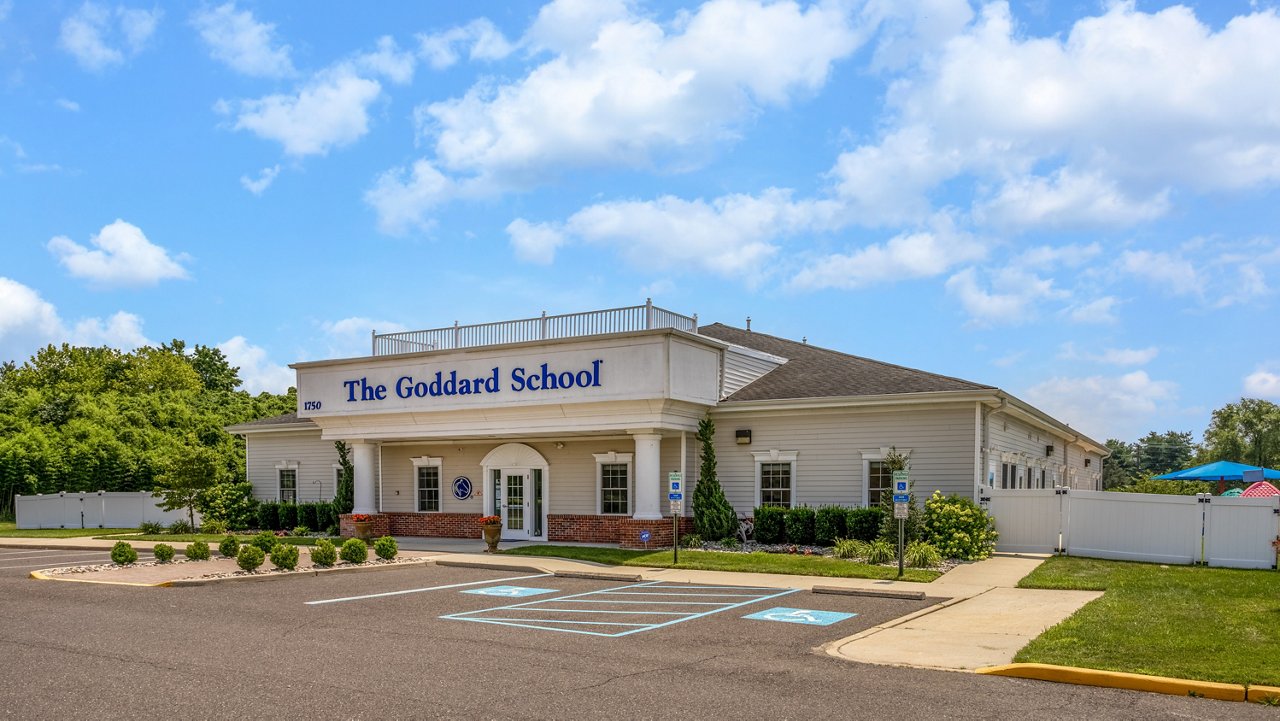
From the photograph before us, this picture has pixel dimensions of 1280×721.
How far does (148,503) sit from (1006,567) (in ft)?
102

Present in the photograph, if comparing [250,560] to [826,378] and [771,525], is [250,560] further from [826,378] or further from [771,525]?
[826,378]

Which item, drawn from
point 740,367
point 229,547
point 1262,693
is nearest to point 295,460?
point 229,547

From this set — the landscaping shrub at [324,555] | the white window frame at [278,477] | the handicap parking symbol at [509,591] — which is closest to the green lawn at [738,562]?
the handicap parking symbol at [509,591]

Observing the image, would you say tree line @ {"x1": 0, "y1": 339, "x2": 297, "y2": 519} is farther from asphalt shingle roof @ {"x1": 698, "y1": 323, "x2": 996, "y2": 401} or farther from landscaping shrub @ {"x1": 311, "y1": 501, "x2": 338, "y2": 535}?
asphalt shingle roof @ {"x1": 698, "y1": 323, "x2": 996, "y2": 401}

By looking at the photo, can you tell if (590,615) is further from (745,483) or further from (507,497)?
(507,497)

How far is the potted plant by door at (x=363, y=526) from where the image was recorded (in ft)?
93.9

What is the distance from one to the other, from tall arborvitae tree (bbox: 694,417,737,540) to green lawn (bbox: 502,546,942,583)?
1934mm

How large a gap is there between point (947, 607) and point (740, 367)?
13.1 meters

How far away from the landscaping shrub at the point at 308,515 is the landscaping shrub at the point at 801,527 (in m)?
15.9

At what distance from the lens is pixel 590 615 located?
46.8 ft

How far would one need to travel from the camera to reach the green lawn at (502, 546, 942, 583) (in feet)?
63.0

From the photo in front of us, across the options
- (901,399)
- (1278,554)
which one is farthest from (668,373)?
(1278,554)

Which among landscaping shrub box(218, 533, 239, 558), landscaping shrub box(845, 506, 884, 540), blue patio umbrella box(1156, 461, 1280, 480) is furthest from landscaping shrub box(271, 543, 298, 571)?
blue patio umbrella box(1156, 461, 1280, 480)

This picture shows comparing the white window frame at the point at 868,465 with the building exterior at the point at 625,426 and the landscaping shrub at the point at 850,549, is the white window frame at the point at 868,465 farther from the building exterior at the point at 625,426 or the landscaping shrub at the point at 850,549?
the landscaping shrub at the point at 850,549
